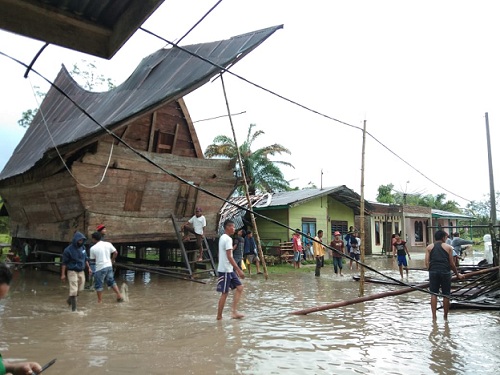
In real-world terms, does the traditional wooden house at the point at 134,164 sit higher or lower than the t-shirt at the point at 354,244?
higher

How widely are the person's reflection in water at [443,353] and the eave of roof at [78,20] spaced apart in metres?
4.44

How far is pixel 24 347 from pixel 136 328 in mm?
1516

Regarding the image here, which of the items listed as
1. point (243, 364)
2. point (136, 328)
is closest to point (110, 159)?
point (136, 328)

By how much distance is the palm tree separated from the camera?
27547 mm

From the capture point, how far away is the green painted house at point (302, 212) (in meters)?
19.4

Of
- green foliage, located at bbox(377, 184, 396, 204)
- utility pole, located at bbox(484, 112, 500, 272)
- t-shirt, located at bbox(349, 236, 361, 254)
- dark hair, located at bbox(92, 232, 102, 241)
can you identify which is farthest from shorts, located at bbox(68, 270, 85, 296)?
green foliage, located at bbox(377, 184, 396, 204)

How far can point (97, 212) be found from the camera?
416 inches

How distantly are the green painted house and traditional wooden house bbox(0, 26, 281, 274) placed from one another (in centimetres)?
575

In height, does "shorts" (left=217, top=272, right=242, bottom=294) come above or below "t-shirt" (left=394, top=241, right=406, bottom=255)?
below

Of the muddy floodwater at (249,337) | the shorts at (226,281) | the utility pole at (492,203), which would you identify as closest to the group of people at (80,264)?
the muddy floodwater at (249,337)

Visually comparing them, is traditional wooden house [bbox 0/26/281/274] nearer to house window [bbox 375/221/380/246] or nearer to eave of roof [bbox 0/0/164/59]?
eave of roof [bbox 0/0/164/59]

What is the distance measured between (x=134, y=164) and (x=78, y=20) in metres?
7.28

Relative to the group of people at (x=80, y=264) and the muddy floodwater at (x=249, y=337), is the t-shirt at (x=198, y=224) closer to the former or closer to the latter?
the muddy floodwater at (x=249, y=337)

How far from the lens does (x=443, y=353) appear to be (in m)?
4.84
